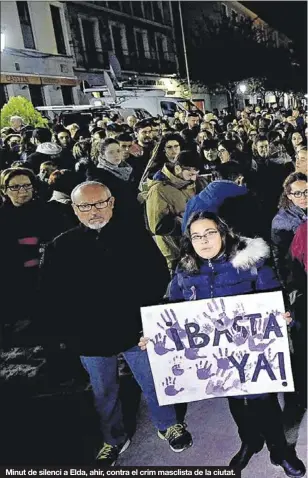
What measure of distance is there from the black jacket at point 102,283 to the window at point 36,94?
1.42 meters

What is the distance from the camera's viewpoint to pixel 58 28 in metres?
3.21

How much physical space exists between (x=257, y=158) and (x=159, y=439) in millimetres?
2295

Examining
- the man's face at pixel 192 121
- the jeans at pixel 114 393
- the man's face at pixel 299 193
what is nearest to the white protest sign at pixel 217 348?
the jeans at pixel 114 393

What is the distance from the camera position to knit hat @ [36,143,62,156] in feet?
12.5

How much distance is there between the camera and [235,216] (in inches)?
109

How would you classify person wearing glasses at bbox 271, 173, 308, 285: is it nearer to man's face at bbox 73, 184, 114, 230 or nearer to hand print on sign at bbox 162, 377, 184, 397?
hand print on sign at bbox 162, 377, 184, 397

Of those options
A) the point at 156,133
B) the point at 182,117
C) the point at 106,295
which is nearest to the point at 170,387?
the point at 106,295

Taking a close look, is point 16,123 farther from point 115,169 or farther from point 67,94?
point 115,169

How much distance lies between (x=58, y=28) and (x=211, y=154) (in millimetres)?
1383

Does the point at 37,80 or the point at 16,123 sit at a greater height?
the point at 37,80

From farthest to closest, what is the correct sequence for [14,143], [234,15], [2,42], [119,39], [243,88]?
[243,88], [234,15], [14,143], [119,39], [2,42]

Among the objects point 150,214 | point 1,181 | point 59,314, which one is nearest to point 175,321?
point 59,314

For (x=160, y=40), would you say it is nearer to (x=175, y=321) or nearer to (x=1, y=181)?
(x=1, y=181)

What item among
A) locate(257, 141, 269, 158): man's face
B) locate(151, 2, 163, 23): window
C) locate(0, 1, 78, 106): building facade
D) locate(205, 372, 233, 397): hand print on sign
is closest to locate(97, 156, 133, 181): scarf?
locate(0, 1, 78, 106): building facade
